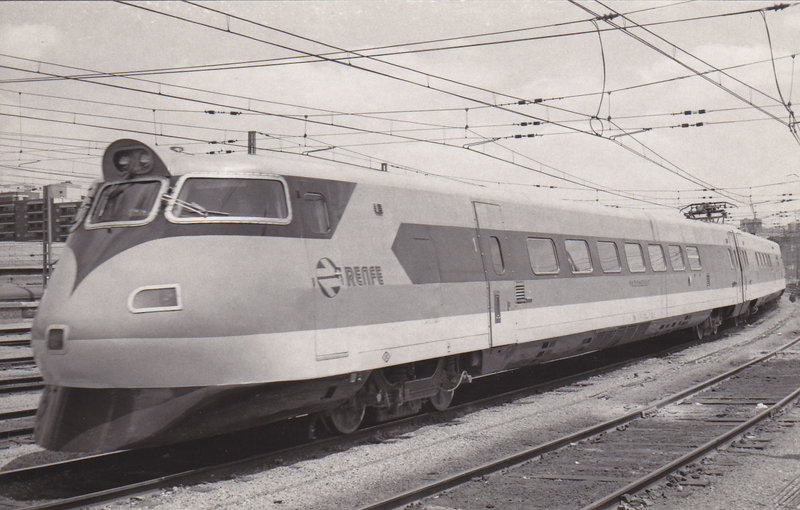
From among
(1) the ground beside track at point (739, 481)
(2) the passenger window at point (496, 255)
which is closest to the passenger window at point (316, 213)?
(2) the passenger window at point (496, 255)

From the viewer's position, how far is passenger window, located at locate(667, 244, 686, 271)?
18.0 metres

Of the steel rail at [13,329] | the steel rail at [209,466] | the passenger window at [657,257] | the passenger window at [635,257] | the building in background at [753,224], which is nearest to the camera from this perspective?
the steel rail at [209,466]

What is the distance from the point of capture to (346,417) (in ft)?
29.8

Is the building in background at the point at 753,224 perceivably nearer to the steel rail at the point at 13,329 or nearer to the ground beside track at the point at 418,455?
the ground beside track at the point at 418,455

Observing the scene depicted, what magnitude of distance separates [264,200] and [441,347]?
323 centimetres

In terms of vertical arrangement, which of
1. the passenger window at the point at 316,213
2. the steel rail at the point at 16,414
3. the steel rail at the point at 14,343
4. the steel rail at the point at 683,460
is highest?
the passenger window at the point at 316,213

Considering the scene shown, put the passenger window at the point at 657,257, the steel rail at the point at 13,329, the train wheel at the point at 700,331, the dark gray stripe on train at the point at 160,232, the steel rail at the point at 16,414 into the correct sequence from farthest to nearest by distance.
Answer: the steel rail at the point at 13,329 < the train wheel at the point at 700,331 < the passenger window at the point at 657,257 < the steel rail at the point at 16,414 < the dark gray stripe on train at the point at 160,232

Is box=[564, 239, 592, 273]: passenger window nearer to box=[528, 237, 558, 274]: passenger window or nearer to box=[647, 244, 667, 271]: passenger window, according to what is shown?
box=[528, 237, 558, 274]: passenger window

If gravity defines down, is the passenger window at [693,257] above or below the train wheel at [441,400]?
above

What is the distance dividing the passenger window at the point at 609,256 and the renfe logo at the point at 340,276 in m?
7.05

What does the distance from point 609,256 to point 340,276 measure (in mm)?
8162

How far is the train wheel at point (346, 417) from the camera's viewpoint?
8.95 metres

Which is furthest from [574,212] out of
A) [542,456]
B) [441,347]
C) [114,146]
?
[114,146]

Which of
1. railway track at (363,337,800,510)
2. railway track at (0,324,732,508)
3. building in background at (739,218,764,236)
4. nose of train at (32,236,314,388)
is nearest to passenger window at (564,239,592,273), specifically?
railway track at (363,337,800,510)
